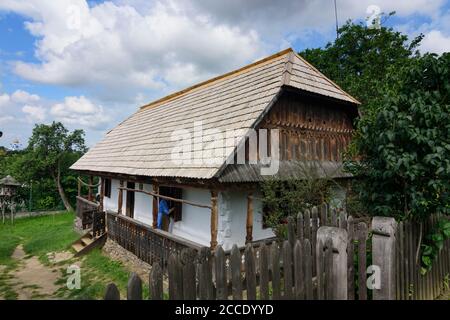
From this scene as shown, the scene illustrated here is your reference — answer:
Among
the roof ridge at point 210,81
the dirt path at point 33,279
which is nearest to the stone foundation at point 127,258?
the dirt path at point 33,279

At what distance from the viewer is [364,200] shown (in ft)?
14.7

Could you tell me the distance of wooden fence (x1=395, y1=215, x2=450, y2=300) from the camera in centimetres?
384

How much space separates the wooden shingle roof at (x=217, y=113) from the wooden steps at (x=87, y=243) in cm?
262

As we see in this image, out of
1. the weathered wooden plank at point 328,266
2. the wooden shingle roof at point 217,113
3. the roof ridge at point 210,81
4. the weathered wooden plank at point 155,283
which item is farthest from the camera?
the roof ridge at point 210,81

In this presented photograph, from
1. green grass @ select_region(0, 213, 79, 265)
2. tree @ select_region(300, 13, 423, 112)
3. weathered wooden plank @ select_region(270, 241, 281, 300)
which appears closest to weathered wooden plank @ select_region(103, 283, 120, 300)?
weathered wooden plank @ select_region(270, 241, 281, 300)

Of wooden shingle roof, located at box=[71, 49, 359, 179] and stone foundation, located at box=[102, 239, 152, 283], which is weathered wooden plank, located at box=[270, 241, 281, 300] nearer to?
wooden shingle roof, located at box=[71, 49, 359, 179]

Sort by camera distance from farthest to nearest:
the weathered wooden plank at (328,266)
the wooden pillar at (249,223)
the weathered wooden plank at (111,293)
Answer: the wooden pillar at (249,223) → the weathered wooden plank at (328,266) → the weathered wooden plank at (111,293)

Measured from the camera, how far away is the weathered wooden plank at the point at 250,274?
2824 millimetres

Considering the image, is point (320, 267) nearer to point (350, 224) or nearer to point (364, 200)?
point (350, 224)

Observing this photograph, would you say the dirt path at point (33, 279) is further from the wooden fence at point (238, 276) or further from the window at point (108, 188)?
the wooden fence at point (238, 276)

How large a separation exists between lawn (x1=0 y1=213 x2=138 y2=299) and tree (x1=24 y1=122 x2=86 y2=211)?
16.1 feet
